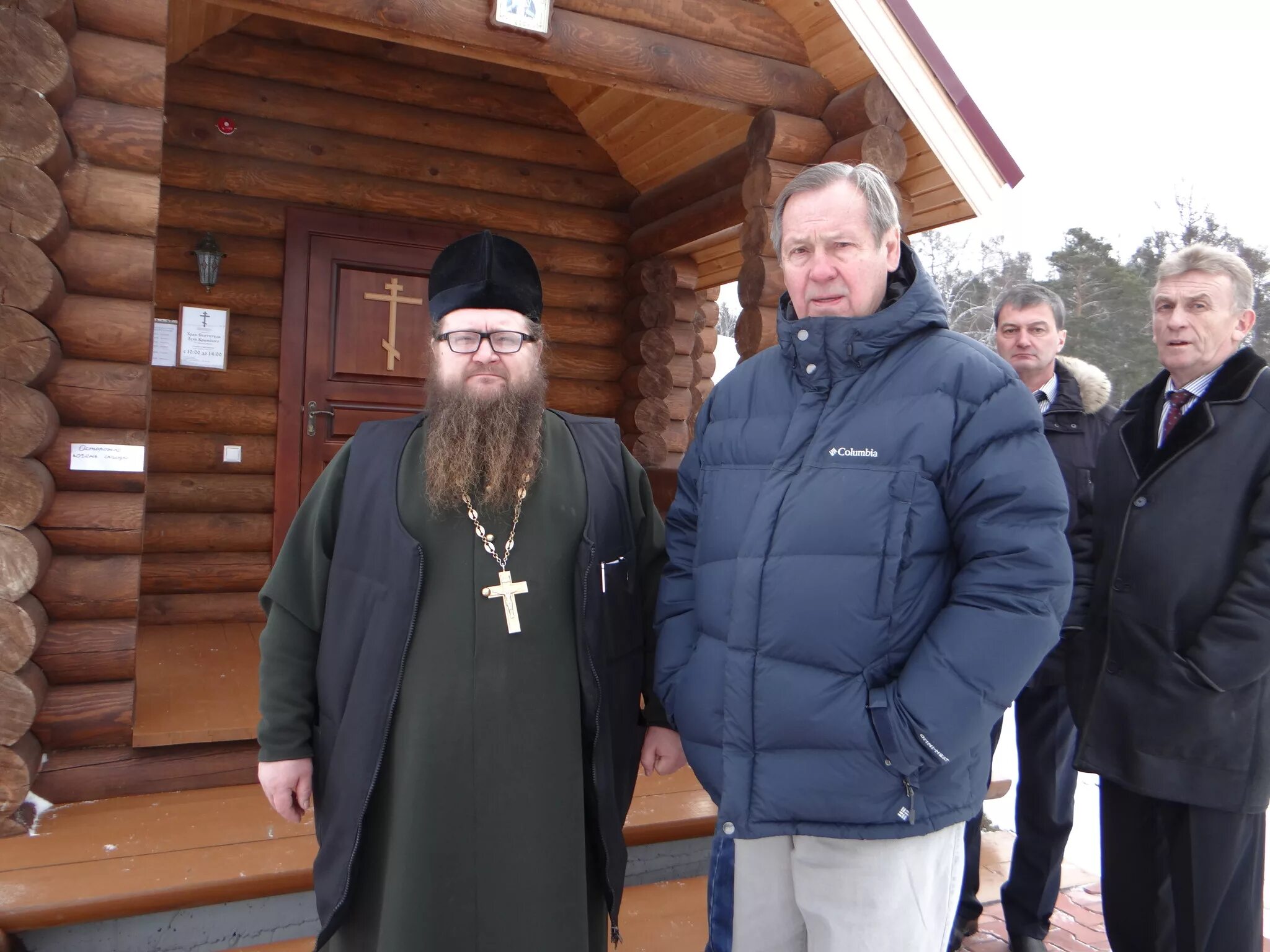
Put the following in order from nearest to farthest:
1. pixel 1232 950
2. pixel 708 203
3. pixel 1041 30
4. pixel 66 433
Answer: pixel 1232 950, pixel 66 433, pixel 708 203, pixel 1041 30

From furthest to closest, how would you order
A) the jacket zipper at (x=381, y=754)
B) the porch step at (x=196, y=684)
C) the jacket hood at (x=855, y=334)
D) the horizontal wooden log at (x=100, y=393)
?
1. the porch step at (x=196, y=684)
2. the horizontal wooden log at (x=100, y=393)
3. the jacket zipper at (x=381, y=754)
4. the jacket hood at (x=855, y=334)

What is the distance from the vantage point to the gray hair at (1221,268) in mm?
2566

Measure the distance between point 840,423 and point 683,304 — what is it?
16.1 ft

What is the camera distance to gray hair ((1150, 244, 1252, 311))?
2566 millimetres

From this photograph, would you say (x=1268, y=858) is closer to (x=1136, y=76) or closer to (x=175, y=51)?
(x=175, y=51)

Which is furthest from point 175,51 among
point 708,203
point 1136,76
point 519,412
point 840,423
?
point 1136,76

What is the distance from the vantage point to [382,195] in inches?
225

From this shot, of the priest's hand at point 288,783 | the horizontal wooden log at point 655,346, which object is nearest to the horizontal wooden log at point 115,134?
the priest's hand at point 288,783

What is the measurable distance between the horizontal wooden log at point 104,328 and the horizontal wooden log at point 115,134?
0.49 meters

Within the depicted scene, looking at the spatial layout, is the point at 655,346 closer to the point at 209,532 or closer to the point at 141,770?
the point at 209,532

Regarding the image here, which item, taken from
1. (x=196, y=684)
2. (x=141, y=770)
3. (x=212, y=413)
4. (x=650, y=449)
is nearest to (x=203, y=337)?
(x=212, y=413)

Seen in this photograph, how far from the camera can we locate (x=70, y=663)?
10.8ft

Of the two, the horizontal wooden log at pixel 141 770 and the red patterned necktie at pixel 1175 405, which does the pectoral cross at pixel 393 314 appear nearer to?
the horizontal wooden log at pixel 141 770

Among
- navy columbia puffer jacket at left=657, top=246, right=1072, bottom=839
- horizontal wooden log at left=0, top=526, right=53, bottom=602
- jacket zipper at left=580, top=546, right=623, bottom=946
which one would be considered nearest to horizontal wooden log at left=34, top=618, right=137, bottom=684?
horizontal wooden log at left=0, top=526, right=53, bottom=602
